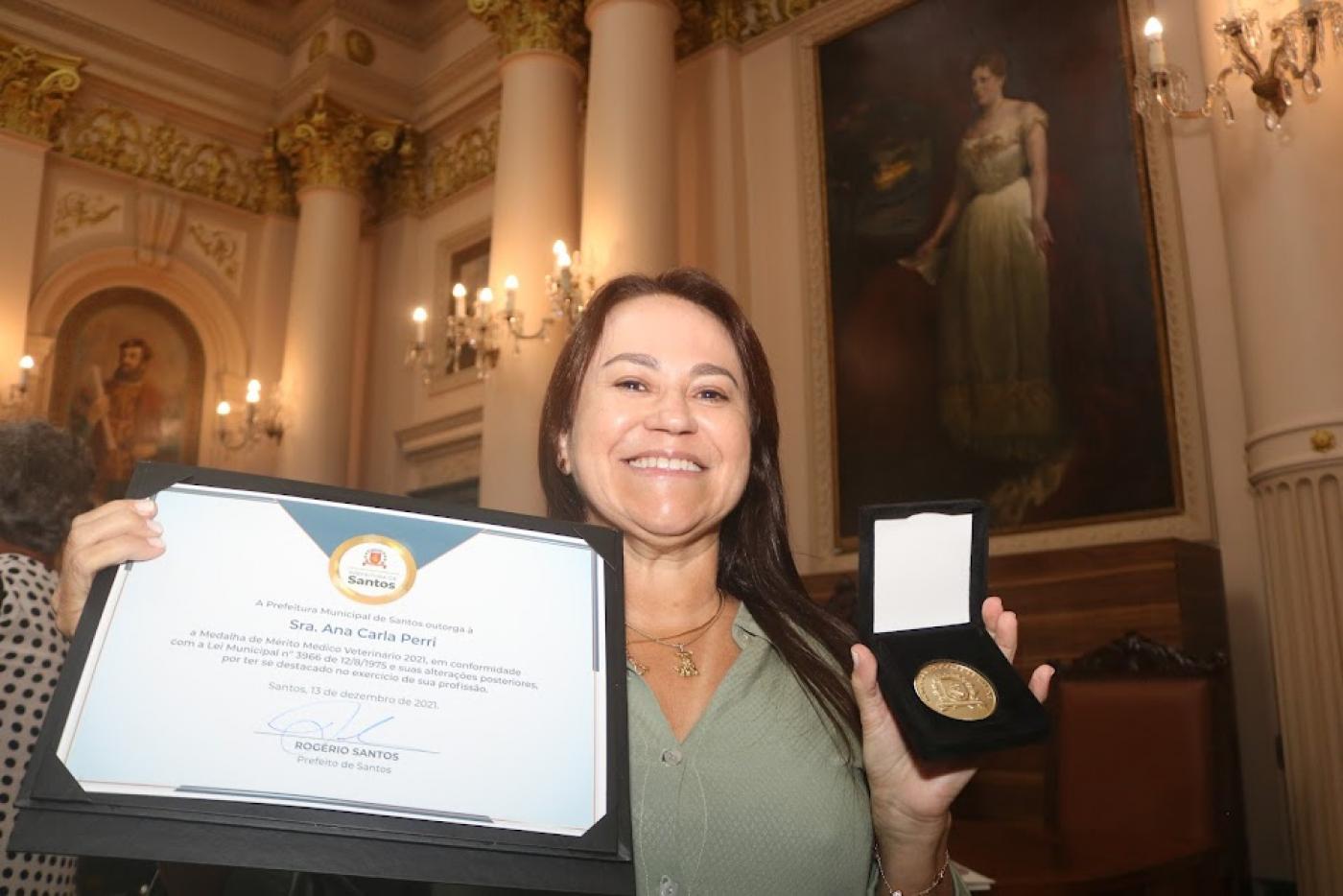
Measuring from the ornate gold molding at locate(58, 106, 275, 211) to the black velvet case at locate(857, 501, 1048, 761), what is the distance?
33.7 ft

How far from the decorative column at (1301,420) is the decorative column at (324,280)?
7.51 metres

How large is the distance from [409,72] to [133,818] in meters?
10.3

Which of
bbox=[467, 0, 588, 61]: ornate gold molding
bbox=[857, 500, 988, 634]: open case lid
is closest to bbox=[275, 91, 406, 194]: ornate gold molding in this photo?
bbox=[467, 0, 588, 61]: ornate gold molding

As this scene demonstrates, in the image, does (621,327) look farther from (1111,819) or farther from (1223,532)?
(1223,532)

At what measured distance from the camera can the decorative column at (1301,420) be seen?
364 cm

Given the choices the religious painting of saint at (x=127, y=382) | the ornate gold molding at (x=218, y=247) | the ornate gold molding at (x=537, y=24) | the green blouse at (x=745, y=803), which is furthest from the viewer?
the ornate gold molding at (x=218, y=247)

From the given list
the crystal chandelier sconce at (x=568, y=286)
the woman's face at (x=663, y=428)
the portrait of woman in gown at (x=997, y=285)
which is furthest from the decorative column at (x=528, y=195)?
the woman's face at (x=663, y=428)

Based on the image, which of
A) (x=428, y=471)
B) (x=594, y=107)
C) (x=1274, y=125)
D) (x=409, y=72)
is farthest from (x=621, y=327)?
(x=409, y=72)

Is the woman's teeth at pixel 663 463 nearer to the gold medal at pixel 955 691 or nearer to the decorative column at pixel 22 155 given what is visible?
the gold medal at pixel 955 691

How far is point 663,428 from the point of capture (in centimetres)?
146

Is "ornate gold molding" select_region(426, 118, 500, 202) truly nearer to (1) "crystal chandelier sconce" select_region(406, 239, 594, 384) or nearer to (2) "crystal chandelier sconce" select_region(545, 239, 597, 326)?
(1) "crystal chandelier sconce" select_region(406, 239, 594, 384)

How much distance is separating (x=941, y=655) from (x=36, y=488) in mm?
2011

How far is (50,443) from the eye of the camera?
7.50 feet

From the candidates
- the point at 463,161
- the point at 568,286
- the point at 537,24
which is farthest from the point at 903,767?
the point at 463,161
